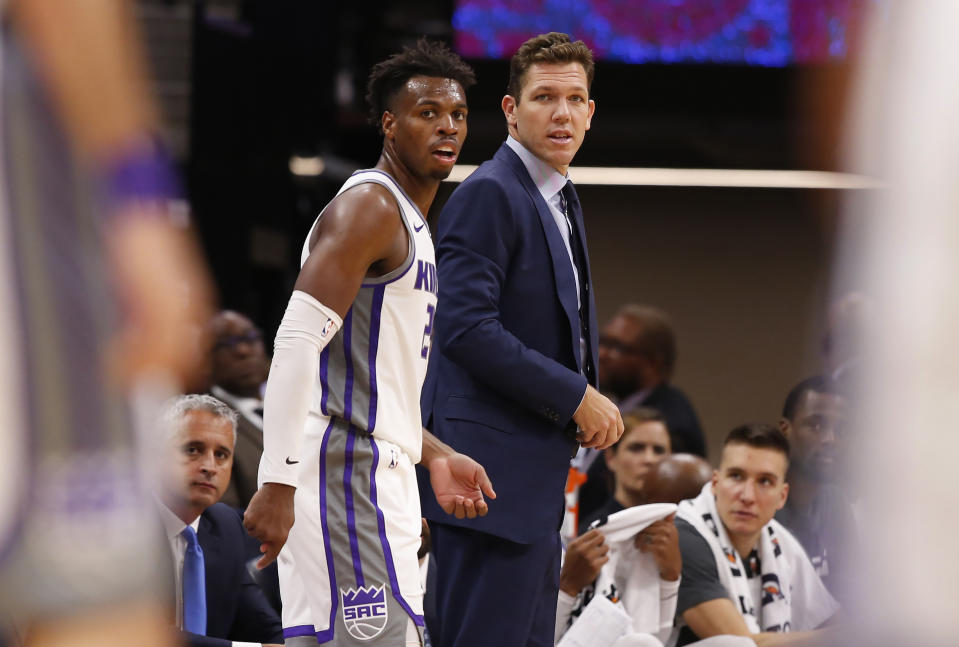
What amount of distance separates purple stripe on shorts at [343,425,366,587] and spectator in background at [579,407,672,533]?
2.32m

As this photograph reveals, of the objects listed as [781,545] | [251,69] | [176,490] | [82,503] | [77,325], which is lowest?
[781,545]

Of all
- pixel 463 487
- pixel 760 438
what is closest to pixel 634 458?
pixel 760 438

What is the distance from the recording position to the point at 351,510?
2.64 m

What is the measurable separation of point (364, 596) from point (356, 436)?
0.32 meters

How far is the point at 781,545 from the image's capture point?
14.9ft

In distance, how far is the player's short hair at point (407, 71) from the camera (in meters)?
3.01

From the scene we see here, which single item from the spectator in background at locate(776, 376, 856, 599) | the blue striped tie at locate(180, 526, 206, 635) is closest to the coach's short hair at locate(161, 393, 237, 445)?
the blue striped tie at locate(180, 526, 206, 635)

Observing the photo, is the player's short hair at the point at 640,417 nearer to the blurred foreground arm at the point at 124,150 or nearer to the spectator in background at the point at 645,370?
the spectator in background at the point at 645,370

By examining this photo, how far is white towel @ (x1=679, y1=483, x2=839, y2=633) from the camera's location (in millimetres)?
4352

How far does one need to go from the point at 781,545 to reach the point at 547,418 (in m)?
1.85

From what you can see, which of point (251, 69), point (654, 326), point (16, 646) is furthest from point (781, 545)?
point (251, 69)

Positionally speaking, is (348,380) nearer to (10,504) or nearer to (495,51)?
(10,504)

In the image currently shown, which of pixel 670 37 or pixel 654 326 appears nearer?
pixel 654 326

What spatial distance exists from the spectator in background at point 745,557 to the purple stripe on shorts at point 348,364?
1.95 meters
